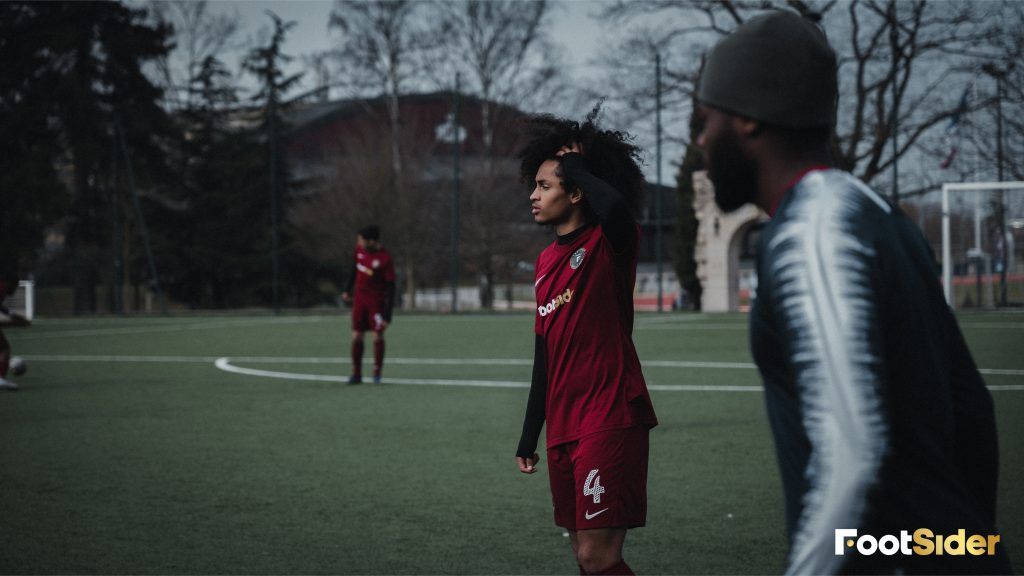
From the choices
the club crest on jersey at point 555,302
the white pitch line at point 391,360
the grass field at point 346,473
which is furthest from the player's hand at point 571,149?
the white pitch line at point 391,360

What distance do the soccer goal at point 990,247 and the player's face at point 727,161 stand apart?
2993cm

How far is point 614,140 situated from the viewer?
13.3 feet

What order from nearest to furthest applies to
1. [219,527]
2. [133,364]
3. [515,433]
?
[219,527]
[515,433]
[133,364]

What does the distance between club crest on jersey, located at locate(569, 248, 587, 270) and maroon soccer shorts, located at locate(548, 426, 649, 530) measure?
2.02 ft

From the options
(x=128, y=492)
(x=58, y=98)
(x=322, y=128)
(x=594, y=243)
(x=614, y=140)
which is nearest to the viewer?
(x=594, y=243)

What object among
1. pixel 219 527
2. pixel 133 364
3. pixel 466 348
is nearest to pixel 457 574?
pixel 219 527

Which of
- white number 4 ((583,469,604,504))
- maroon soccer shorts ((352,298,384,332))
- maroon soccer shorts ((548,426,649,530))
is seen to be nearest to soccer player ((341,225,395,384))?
maroon soccer shorts ((352,298,384,332))

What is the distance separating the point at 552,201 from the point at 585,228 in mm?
157

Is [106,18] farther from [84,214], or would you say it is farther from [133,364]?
[133,364]

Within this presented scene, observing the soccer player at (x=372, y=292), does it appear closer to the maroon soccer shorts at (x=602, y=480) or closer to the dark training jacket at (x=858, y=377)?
the maroon soccer shorts at (x=602, y=480)

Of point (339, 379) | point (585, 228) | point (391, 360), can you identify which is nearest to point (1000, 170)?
point (391, 360)

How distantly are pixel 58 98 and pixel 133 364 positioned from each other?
27.5 meters

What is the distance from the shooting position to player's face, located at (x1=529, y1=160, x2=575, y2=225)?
385 centimetres

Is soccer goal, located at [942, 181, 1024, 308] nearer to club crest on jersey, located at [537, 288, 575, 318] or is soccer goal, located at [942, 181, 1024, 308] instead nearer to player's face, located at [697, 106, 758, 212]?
club crest on jersey, located at [537, 288, 575, 318]
